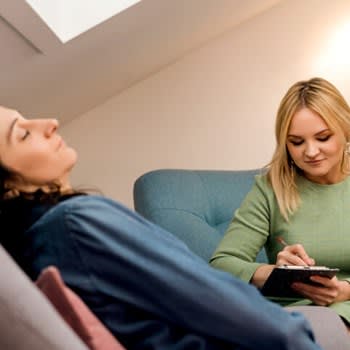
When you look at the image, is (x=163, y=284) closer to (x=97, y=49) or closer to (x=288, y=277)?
(x=288, y=277)

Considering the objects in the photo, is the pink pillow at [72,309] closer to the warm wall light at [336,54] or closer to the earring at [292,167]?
the earring at [292,167]

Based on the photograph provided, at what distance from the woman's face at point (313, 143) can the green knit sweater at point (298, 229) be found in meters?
0.07

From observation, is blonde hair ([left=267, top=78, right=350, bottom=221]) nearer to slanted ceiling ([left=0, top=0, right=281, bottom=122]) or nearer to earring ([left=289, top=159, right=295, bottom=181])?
earring ([left=289, top=159, right=295, bottom=181])

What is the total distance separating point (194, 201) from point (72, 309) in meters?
1.44

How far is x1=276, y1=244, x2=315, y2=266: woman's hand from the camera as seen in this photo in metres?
1.51

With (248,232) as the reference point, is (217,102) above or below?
above

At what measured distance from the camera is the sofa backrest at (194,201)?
83.7 inches

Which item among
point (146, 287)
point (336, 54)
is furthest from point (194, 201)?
point (146, 287)

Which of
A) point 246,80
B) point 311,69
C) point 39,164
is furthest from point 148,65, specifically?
point 39,164

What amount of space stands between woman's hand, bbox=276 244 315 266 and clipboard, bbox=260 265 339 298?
0.05m

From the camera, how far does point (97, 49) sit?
2.04m

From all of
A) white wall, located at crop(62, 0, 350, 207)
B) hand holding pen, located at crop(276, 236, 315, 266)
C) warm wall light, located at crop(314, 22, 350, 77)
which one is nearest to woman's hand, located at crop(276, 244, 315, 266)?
hand holding pen, located at crop(276, 236, 315, 266)

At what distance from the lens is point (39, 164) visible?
42.1 inches

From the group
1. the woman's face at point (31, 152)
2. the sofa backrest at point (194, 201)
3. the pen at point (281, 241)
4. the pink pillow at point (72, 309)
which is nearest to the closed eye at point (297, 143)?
the pen at point (281, 241)
